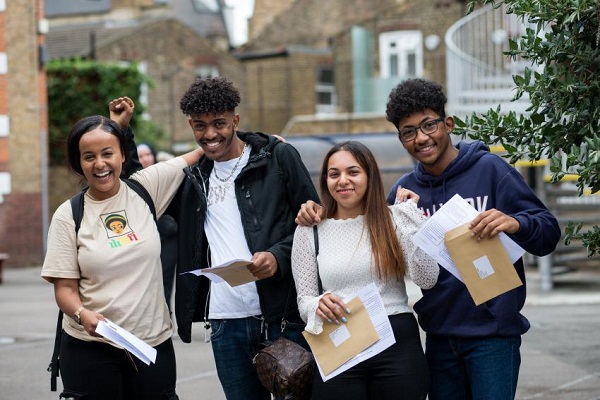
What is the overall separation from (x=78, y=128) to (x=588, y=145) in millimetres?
2251

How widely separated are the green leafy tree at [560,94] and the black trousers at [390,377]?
90cm

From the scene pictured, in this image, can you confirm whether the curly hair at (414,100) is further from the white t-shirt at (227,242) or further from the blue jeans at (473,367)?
the blue jeans at (473,367)

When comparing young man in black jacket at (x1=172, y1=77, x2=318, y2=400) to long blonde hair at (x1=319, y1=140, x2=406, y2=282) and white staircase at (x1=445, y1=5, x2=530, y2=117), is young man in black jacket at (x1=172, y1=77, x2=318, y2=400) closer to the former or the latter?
long blonde hair at (x1=319, y1=140, x2=406, y2=282)

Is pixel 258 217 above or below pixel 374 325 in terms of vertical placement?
above

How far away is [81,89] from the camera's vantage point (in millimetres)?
28594

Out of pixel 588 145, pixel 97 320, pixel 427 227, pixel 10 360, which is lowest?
pixel 10 360

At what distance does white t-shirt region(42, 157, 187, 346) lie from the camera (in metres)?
4.68

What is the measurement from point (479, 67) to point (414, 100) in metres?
16.8

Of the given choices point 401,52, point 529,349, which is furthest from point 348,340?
point 401,52

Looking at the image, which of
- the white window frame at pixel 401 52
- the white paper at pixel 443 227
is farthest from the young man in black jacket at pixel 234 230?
the white window frame at pixel 401 52

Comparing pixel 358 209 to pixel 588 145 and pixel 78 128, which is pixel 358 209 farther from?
pixel 78 128

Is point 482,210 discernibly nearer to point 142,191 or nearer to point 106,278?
point 142,191

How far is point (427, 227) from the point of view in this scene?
449 cm

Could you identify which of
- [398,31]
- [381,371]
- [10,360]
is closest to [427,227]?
[381,371]
